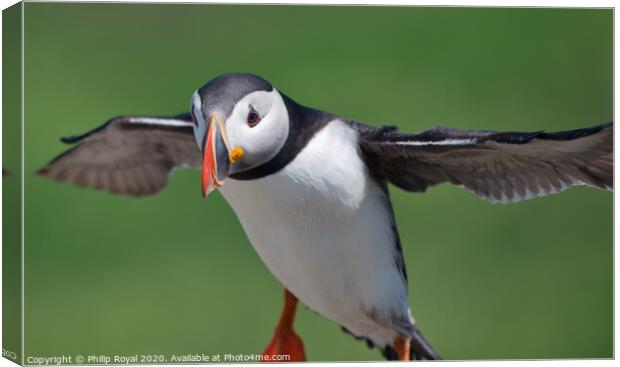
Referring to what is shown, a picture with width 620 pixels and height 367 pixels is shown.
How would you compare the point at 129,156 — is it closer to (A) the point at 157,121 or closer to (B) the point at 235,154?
(A) the point at 157,121

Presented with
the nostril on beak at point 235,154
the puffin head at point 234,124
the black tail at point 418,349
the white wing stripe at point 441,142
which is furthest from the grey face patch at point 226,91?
the black tail at point 418,349

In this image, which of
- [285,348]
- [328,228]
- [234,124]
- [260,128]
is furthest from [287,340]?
[234,124]

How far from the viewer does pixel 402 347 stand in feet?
25.4

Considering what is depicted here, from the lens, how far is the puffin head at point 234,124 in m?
6.31

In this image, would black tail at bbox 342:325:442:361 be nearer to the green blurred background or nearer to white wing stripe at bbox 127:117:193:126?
the green blurred background

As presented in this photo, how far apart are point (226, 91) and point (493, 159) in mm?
1459

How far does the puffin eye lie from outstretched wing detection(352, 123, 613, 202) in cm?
74

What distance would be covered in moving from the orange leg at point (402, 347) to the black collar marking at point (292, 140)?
1377 mm

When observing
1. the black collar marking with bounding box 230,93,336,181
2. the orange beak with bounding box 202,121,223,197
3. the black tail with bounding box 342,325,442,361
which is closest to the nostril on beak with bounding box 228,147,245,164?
the orange beak with bounding box 202,121,223,197

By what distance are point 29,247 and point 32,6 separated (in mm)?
1160

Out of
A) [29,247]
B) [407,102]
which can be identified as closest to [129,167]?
[29,247]

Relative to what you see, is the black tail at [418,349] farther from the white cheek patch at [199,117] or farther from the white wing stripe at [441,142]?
the white cheek patch at [199,117]

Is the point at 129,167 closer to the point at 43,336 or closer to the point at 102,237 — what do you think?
the point at 102,237

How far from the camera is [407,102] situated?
8555 mm
